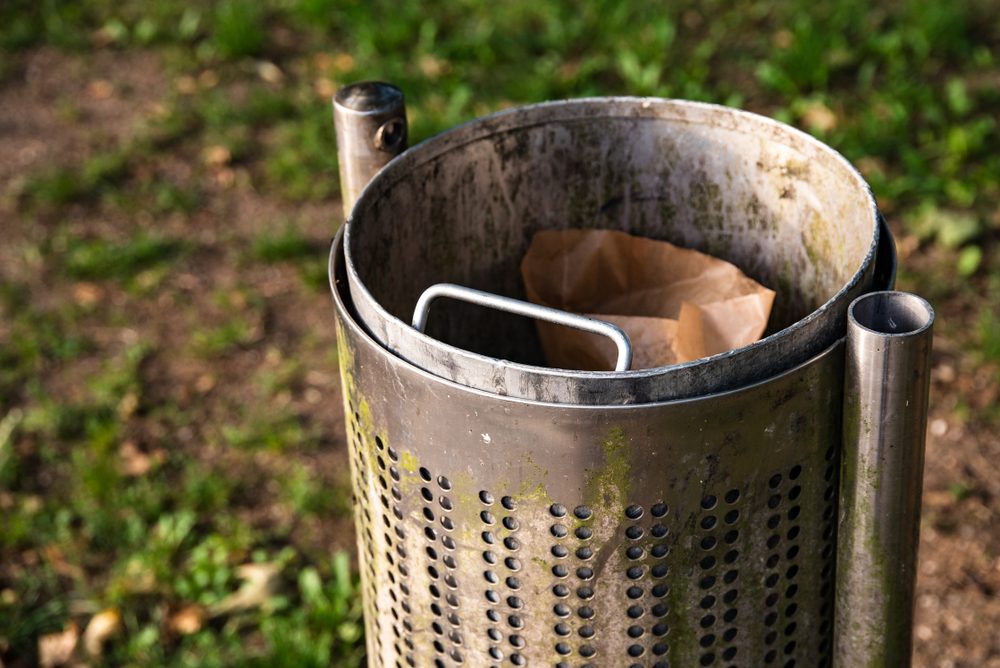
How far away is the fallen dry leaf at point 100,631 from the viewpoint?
3.06 metres

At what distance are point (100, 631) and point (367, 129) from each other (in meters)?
1.59

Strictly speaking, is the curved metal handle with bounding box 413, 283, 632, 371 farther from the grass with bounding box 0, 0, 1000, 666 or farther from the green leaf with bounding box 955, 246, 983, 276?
the green leaf with bounding box 955, 246, 983, 276

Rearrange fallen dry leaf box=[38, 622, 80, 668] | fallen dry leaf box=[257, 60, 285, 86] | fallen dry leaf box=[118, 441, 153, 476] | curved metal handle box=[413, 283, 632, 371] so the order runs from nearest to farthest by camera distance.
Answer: curved metal handle box=[413, 283, 632, 371] < fallen dry leaf box=[38, 622, 80, 668] < fallen dry leaf box=[118, 441, 153, 476] < fallen dry leaf box=[257, 60, 285, 86]

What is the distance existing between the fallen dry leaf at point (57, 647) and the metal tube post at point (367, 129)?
60.4 inches

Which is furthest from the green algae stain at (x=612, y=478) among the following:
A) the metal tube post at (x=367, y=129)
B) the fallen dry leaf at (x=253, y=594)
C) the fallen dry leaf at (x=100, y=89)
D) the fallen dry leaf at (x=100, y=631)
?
the fallen dry leaf at (x=100, y=89)

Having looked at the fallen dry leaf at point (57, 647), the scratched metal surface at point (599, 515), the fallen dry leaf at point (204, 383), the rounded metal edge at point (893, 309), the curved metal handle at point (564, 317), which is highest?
the curved metal handle at point (564, 317)

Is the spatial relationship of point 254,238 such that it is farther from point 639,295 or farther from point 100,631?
point 639,295

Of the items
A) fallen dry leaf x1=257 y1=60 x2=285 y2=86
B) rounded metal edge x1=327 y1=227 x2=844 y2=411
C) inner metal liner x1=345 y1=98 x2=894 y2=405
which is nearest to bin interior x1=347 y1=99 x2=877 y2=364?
inner metal liner x1=345 y1=98 x2=894 y2=405

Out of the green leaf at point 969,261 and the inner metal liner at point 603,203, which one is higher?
the inner metal liner at point 603,203

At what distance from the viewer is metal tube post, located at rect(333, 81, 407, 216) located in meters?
2.10

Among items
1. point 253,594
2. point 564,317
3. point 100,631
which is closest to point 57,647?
point 100,631

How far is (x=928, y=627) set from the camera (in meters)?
3.04

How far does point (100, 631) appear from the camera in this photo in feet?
10.1

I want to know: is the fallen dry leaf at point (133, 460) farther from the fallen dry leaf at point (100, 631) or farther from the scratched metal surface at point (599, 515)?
the scratched metal surface at point (599, 515)
